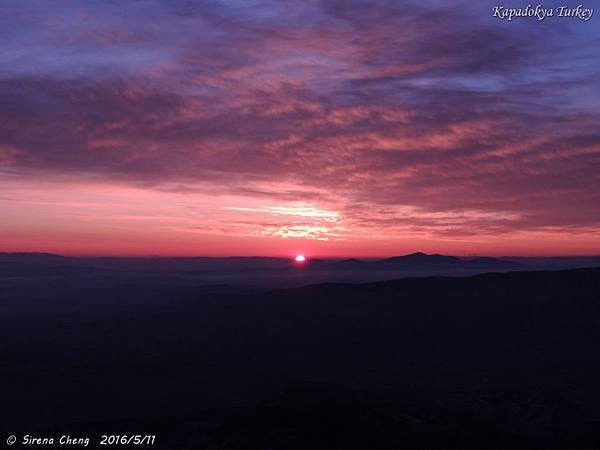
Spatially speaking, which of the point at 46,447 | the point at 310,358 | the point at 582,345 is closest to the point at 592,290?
the point at 582,345

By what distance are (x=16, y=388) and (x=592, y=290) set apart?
169 metres

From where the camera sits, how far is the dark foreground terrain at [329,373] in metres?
51.6

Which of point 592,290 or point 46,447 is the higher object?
point 592,290

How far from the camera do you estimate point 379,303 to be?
631 feet

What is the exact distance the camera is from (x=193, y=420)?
5428 cm

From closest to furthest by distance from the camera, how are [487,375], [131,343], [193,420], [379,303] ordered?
[193,420] → [487,375] → [131,343] → [379,303]

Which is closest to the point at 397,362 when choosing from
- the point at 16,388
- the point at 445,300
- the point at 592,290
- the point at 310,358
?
the point at 310,358

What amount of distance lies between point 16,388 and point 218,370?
3339 centimetres

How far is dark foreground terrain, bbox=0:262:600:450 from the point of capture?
51625 millimetres

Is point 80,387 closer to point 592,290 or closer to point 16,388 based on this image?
point 16,388

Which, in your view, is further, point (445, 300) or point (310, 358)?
point (445, 300)

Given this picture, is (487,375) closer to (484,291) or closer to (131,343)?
(131,343)

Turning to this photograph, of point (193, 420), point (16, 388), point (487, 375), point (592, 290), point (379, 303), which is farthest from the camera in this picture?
point (379, 303)

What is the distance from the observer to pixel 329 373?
3841 inches
